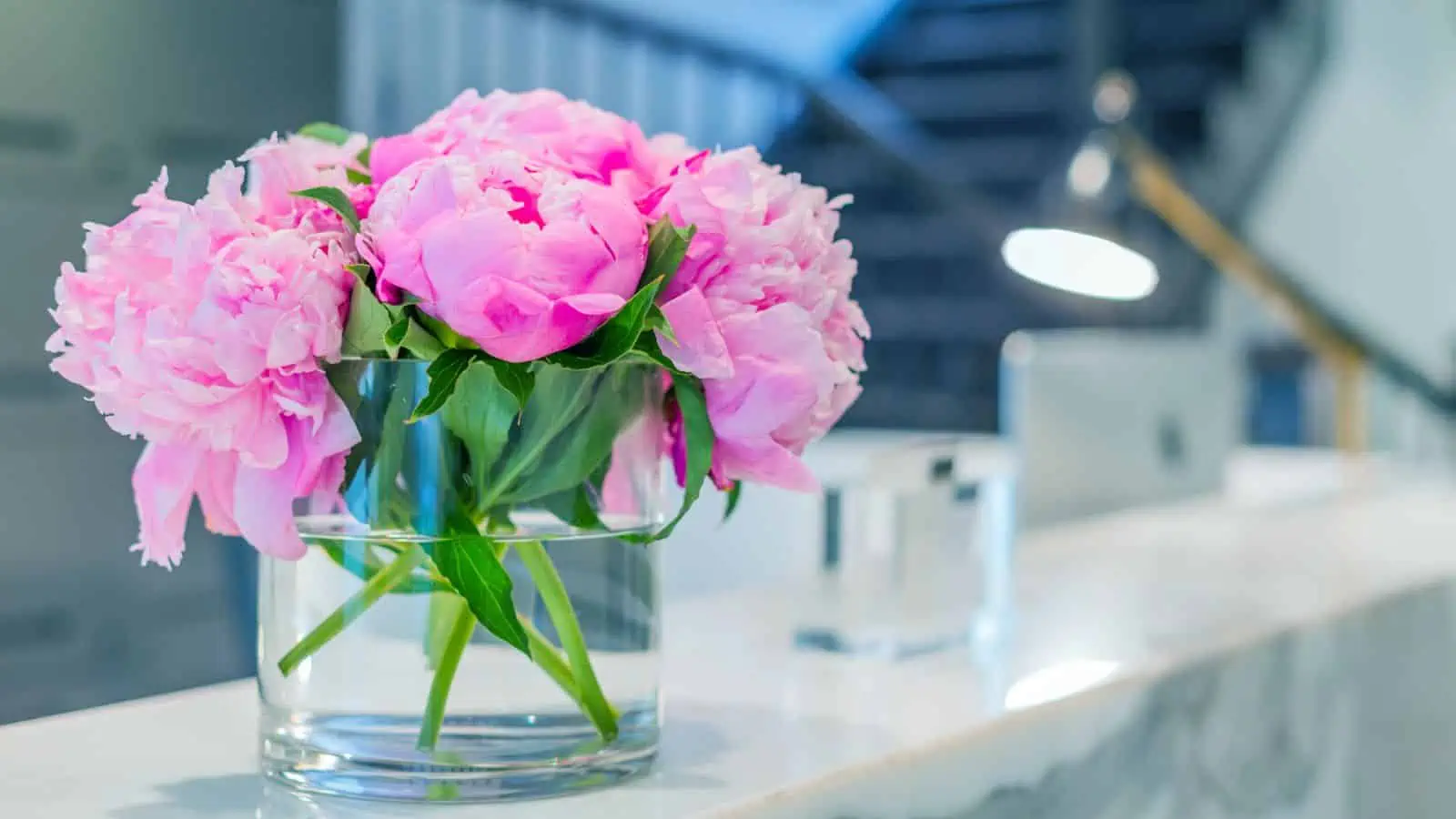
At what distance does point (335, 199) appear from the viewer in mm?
504

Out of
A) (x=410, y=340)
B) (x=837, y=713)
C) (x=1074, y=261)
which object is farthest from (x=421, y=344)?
(x=1074, y=261)

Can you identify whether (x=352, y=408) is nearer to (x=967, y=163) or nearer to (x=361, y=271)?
(x=361, y=271)

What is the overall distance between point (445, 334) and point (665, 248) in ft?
0.25

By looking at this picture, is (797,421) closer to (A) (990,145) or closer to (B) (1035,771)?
(B) (1035,771)

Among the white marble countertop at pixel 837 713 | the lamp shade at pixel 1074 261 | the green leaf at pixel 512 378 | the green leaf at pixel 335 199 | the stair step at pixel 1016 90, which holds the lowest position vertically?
the white marble countertop at pixel 837 713

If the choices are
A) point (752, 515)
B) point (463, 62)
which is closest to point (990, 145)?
point (463, 62)

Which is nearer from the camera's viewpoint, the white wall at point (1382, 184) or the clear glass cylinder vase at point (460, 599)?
the clear glass cylinder vase at point (460, 599)

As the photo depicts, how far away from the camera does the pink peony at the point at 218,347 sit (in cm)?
48

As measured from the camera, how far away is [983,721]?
A: 0.67 m

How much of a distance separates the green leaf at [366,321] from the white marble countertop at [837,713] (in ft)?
0.52

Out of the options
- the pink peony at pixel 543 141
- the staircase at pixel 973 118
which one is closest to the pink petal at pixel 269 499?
the pink peony at pixel 543 141

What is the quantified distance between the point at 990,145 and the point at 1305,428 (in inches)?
44.2

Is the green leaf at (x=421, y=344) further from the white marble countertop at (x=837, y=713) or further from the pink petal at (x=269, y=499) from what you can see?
the white marble countertop at (x=837, y=713)

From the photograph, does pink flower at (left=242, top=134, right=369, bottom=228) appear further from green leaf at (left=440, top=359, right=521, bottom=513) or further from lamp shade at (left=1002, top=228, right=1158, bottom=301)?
lamp shade at (left=1002, top=228, right=1158, bottom=301)
